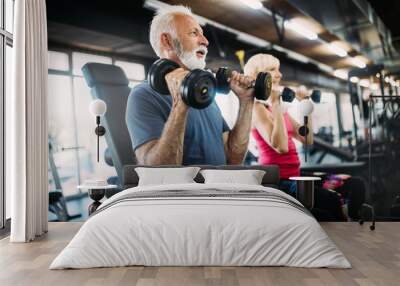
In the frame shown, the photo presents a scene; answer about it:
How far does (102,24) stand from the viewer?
5.65 metres

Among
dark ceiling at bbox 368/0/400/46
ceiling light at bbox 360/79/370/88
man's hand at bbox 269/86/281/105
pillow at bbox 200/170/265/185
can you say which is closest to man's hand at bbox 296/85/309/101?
man's hand at bbox 269/86/281/105

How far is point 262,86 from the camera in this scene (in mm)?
5641

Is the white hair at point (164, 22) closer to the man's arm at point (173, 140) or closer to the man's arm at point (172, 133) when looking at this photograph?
the man's arm at point (172, 133)

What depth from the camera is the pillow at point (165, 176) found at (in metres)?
5.15

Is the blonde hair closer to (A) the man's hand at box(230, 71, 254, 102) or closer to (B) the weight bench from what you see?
(A) the man's hand at box(230, 71, 254, 102)

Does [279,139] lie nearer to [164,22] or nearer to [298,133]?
[298,133]

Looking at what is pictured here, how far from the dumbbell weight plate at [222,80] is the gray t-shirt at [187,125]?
0.21 metres

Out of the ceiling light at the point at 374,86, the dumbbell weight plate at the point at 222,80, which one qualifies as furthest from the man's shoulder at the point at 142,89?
the ceiling light at the point at 374,86

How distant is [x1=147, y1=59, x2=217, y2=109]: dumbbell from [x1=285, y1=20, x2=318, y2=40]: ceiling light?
1227 mm

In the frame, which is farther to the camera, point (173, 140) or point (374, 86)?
point (374, 86)

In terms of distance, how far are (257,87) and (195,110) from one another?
33.2 inches

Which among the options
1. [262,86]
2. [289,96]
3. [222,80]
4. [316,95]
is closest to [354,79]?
[316,95]

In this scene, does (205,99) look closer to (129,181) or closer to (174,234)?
(129,181)

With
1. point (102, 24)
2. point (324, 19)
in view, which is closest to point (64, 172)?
point (102, 24)
